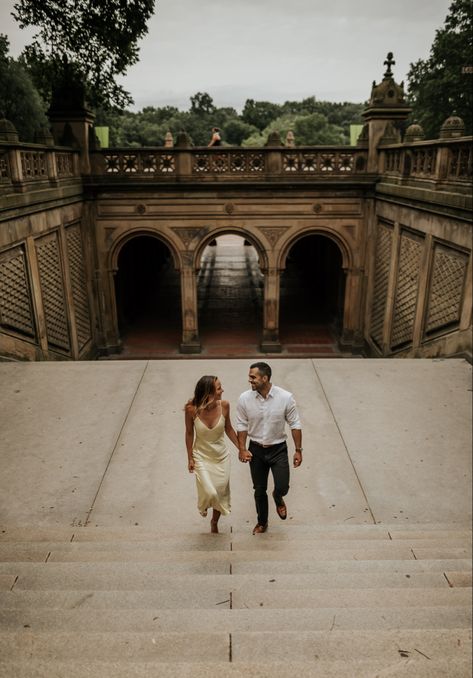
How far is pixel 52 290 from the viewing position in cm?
1105

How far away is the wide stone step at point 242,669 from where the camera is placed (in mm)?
2307

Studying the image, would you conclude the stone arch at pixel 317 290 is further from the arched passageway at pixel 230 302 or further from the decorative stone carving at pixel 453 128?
the decorative stone carving at pixel 453 128

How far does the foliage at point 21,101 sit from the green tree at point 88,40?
9413 millimetres

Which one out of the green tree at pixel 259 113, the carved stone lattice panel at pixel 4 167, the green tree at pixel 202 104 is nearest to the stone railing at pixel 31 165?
the carved stone lattice panel at pixel 4 167

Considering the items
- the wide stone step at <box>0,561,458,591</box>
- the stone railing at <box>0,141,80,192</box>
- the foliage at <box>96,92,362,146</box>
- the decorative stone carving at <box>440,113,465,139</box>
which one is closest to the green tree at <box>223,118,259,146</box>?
the foliage at <box>96,92,362,146</box>

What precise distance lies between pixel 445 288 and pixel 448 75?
19.9 metres

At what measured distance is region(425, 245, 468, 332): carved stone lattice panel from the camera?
329 inches

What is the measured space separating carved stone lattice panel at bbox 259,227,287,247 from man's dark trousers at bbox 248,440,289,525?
10.4 meters

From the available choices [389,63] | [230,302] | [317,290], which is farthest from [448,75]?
[230,302]

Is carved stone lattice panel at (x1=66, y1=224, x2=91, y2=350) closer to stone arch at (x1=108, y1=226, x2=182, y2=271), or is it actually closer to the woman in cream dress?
stone arch at (x1=108, y1=226, x2=182, y2=271)

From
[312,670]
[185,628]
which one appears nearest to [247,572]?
[185,628]

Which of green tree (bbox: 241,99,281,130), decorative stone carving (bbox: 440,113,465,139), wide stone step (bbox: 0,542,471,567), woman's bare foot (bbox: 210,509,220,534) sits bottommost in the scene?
woman's bare foot (bbox: 210,509,220,534)

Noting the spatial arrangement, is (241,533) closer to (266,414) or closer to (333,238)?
(266,414)

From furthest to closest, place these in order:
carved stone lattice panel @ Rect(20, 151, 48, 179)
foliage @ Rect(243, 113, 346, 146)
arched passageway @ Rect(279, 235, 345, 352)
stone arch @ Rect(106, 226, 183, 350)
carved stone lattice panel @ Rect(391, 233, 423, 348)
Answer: foliage @ Rect(243, 113, 346, 146) → arched passageway @ Rect(279, 235, 345, 352) → stone arch @ Rect(106, 226, 183, 350) → carved stone lattice panel @ Rect(391, 233, 423, 348) → carved stone lattice panel @ Rect(20, 151, 48, 179)
